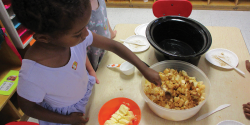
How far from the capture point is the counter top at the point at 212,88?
2.18 ft

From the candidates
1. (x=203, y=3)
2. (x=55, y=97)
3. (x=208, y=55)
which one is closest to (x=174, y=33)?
(x=208, y=55)

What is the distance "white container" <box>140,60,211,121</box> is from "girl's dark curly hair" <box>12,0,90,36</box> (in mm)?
409

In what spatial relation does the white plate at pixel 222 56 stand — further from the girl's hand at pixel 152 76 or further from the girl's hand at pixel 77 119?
the girl's hand at pixel 77 119

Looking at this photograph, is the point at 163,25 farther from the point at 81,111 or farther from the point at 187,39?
the point at 81,111

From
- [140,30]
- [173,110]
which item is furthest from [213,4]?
[173,110]

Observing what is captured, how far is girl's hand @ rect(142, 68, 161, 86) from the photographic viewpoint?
26.7 inches

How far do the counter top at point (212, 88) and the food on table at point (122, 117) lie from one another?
6 cm

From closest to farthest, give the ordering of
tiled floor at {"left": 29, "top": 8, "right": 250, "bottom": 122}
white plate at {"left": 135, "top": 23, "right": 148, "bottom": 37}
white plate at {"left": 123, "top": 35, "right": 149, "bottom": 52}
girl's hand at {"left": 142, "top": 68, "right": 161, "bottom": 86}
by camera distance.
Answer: girl's hand at {"left": 142, "top": 68, "right": 161, "bottom": 86}, white plate at {"left": 123, "top": 35, "right": 149, "bottom": 52}, white plate at {"left": 135, "top": 23, "right": 148, "bottom": 37}, tiled floor at {"left": 29, "top": 8, "right": 250, "bottom": 122}

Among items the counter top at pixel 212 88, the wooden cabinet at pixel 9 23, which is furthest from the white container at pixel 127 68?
the wooden cabinet at pixel 9 23

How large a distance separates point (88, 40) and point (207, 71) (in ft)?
2.15

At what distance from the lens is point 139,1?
2664 mm

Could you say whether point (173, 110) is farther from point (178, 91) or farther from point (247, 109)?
point (247, 109)

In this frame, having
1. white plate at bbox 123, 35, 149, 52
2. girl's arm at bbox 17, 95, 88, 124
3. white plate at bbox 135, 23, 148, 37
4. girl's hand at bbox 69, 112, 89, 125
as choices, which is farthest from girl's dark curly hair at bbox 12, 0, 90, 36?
white plate at bbox 135, 23, 148, 37

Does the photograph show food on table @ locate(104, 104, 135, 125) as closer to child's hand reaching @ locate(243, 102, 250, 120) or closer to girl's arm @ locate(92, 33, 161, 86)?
girl's arm @ locate(92, 33, 161, 86)
